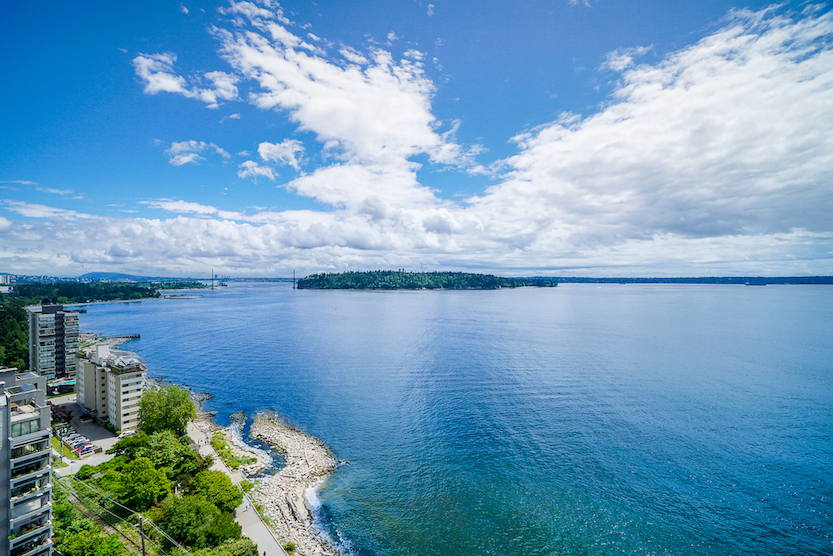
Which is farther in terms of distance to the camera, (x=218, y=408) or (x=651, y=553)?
(x=218, y=408)

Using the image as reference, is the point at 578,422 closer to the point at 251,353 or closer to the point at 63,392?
the point at 251,353

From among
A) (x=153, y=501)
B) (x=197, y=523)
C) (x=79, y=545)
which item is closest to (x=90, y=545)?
(x=79, y=545)

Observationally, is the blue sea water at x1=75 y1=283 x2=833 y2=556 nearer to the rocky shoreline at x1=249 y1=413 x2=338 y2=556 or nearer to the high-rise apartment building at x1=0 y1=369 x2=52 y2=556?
the rocky shoreline at x1=249 y1=413 x2=338 y2=556

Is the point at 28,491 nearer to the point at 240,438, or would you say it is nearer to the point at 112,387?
the point at 240,438

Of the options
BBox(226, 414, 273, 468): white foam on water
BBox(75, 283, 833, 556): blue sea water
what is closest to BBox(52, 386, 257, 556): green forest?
BBox(226, 414, 273, 468): white foam on water

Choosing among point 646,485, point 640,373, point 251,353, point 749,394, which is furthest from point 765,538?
point 251,353

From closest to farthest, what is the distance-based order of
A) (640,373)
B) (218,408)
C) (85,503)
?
(85,503), (218,408), (640,373)

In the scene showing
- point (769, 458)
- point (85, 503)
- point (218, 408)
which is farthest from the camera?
point (218, 408)
